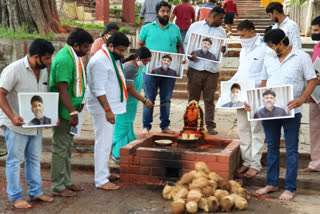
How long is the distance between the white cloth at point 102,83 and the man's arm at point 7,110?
104 centimetres

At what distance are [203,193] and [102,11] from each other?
1336cm

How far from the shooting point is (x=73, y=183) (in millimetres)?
6348

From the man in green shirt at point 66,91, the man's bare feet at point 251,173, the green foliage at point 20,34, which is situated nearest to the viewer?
the man in green shirt at point 66,91

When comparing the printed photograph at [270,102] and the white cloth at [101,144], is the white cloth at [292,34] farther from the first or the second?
the white cloth at [101,144]

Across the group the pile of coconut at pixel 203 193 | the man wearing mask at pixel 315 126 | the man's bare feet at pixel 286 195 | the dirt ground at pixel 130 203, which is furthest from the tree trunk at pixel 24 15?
the man's bare feet at pixel 286 195

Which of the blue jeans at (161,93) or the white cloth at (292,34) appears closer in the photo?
the white cloth at (292,34)

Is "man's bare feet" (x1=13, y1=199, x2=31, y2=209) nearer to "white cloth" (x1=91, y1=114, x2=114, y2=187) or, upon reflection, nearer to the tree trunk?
"white cloth" (x1=91, y1=114, x2=114, y2=187)

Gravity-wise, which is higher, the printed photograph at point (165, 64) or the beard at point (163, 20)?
the beard at point (163, 20)

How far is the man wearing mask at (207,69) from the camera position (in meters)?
7.50

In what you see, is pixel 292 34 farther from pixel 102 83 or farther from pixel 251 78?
pixel 102 83

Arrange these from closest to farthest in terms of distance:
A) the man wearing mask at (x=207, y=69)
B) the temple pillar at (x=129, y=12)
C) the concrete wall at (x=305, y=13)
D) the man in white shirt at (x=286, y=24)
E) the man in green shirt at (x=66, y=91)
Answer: the man in green shirt at (x=66, y=91)
the man in white shirt at (x=286, y=24)
the man wearing mask at (x=207, y=69)
the concrete wall at (x=305, y=13)
the temple pillar at (x=129, y=12)

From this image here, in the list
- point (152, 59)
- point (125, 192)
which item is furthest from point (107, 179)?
point (152, 59)

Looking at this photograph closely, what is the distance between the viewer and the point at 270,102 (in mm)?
5613

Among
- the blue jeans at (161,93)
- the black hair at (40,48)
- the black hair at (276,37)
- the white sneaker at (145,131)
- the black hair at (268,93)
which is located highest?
the black hair at (276,37)
